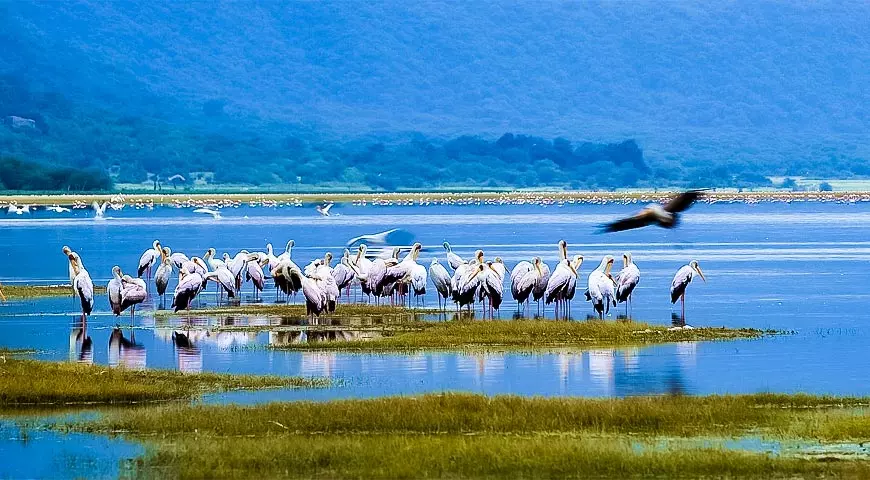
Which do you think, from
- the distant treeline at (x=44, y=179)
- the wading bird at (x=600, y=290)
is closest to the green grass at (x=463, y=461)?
the wading bird at (x=600, y=290)

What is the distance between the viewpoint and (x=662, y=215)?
1717 centimetres

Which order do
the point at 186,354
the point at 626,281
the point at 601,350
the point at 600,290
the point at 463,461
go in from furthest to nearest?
the point at 626,281, the point at 600,290, the point at 601,350, the point at 186,354, the point at 463,461

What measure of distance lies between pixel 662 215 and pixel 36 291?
817 inches

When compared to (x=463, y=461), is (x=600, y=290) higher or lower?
higher

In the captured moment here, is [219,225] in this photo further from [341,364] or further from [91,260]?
[341,364]

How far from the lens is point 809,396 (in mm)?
18359

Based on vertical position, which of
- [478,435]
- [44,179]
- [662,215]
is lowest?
[478,435]

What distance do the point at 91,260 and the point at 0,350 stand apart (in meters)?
26.4

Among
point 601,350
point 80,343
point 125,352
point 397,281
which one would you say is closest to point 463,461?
point 601,350

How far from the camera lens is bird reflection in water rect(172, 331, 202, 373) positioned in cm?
2161

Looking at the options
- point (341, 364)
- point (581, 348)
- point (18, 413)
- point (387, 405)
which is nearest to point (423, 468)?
point (387, 405)

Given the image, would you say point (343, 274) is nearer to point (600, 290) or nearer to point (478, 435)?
point (600, 290)

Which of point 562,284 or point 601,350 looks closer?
point 601,350

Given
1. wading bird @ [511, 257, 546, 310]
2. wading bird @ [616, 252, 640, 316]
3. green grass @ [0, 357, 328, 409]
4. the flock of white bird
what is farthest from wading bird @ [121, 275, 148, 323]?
wading bird @ [616, 252, 640, 316]
